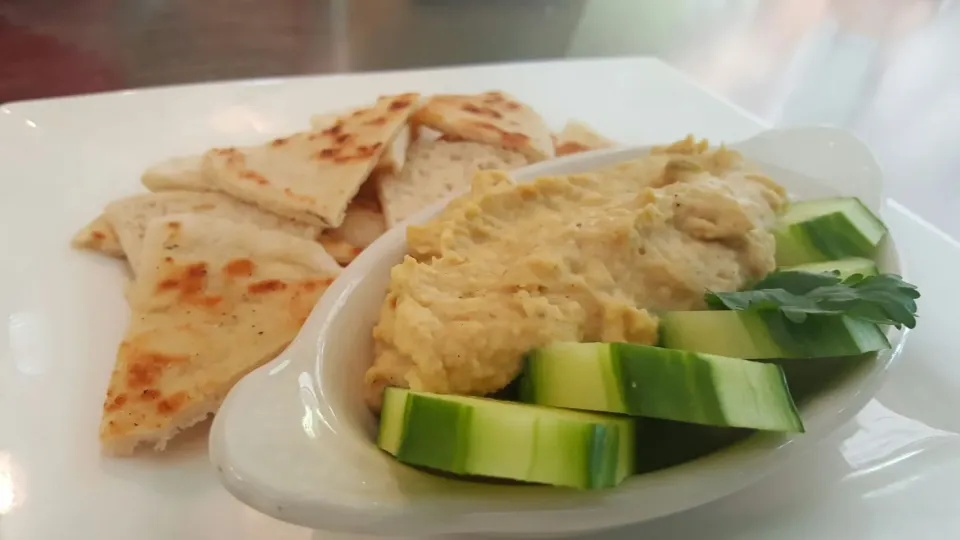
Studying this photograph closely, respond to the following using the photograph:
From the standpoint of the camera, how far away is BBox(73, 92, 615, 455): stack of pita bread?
46.3 inches

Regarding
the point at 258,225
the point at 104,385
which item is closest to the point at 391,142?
the point at 258,225

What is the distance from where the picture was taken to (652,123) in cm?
219

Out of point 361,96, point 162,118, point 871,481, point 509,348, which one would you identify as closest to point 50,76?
point 162,118

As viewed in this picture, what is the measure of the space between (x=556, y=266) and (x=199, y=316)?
640 mm

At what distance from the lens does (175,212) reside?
5.14 feet

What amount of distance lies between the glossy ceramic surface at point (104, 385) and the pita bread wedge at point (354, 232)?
379mm

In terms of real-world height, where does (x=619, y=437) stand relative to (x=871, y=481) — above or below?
above

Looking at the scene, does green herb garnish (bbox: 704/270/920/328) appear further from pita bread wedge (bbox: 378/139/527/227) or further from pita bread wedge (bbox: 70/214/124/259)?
pita bread wedge (bbox: 70/214/124/259)

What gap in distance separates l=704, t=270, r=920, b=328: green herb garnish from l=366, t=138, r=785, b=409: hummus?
7 centimetres

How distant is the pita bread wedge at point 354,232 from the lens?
150 centimetres

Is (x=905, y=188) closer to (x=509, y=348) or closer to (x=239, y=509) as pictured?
(x=509, y=348)

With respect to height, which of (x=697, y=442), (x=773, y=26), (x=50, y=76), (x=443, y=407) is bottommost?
(x=50, y=76)

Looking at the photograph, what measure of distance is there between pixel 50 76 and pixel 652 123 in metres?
1.97

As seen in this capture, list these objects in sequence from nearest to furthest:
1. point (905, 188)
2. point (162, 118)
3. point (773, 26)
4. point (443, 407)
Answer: point (443, 407), point (162, 118), point (905, 188), point (773, 26)
